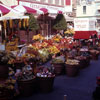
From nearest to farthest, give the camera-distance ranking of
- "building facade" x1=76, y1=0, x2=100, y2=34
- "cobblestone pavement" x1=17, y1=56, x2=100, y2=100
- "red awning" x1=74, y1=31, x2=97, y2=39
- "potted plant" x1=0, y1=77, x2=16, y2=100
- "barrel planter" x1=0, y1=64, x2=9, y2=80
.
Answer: "potted plant" x1=0, y1=77, x2=16, y2=100, "cobblestone pavement" x1=17, y1=56, x2=100, y2=100, "barrel planter" x1=0, y1=64, x2=9, y2=80, "red awning" x1=74, y1=31, x2=97, y2=39, "building facade" x1=76, y1=0, x2=100, y2=34

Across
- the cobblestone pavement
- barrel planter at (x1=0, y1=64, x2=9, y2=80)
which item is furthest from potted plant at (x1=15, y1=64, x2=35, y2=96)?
barrel planter at (x1=0, y1=64, x2=9, y2=80)

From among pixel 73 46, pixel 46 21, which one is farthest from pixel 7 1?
pixel 73 46

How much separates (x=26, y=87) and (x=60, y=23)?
1395 cm

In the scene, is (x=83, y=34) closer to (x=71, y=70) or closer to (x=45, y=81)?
(x=71, y=70)

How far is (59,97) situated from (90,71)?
11.7 ft

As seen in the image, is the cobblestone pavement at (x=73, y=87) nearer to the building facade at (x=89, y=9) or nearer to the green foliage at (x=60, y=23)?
the green foliage at (x=60, y=23)

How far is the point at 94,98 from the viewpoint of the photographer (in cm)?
556

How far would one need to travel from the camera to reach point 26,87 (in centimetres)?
565

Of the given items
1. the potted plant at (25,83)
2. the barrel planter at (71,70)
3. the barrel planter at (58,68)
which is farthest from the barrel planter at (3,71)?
the barrel planter at (71,70)

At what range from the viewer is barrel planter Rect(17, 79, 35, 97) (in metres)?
5.61

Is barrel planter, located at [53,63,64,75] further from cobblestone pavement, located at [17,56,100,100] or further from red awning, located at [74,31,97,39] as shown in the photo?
red awning, located at [74,31,97,39]

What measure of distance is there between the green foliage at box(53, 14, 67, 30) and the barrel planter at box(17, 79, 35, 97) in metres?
13.6

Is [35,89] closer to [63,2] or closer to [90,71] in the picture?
[90,71]

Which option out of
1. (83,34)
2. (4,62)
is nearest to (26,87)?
(4,62)
